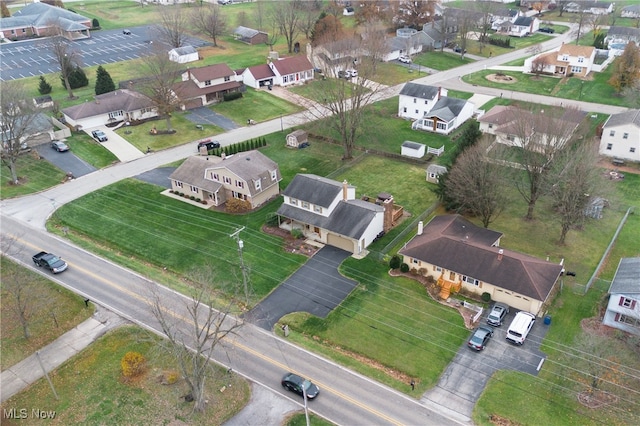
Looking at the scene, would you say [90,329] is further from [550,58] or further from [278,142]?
[550,58]

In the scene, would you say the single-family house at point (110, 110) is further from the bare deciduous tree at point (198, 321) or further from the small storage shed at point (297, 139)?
the bare deciduous tree at point (198, 321)

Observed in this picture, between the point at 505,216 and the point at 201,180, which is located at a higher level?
the point at 201,180

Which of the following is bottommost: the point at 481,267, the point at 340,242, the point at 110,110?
the point at 340,242

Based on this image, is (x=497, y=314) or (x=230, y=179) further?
(x=230, y=179)

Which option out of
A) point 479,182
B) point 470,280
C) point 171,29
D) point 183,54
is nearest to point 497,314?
point 470,280

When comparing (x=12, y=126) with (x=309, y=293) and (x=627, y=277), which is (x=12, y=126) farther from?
(x=627, y=277)

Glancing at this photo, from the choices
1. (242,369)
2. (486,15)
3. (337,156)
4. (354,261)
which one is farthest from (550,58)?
(242,369)
